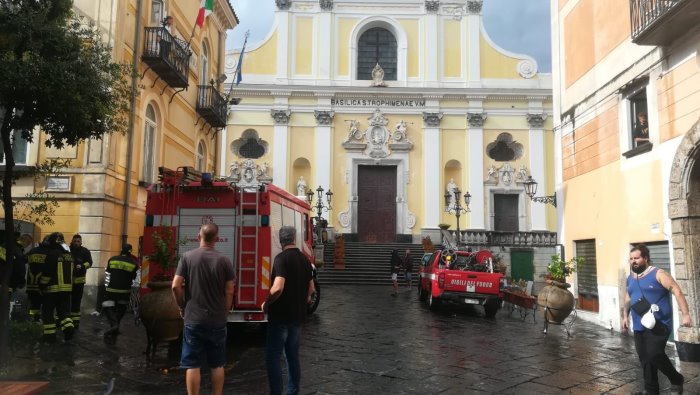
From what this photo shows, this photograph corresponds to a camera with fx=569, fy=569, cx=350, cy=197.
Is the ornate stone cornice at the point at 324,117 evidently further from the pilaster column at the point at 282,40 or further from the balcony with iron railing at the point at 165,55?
the balcony with iron railing at the point at 165,55

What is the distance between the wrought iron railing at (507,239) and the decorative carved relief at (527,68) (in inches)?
380

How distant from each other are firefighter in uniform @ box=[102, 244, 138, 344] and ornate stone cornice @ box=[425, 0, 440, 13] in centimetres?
2619

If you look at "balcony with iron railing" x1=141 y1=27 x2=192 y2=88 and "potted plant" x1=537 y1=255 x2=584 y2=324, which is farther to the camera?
"balcony with iron railing" x1=141 y1=27 x2=192 y2=88

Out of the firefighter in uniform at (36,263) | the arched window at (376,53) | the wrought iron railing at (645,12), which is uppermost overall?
the arched window at (376,53)

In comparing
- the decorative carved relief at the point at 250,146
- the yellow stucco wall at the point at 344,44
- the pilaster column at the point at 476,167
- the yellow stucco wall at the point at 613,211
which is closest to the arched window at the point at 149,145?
the yellow stucco wall at the point at 613,211

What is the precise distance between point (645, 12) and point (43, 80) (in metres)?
9.52

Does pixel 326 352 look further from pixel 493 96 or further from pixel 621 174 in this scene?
pixel 493 96

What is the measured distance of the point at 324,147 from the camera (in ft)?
99.9

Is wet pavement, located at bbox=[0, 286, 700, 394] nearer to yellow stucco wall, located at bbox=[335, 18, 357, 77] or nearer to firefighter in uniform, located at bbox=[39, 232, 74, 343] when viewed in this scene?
firefighter in uniform, located at bbox=[39, 232, 74, 343]

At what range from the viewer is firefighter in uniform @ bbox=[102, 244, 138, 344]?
9281mm

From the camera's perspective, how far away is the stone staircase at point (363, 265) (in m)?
23.0

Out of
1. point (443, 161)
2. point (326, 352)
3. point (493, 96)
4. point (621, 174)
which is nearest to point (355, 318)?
point (326, 352)

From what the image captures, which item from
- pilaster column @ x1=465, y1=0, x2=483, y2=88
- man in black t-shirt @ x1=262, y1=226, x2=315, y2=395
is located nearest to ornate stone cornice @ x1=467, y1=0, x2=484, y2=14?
pilaster column @ x1=465, y1=0, x2=483, y2=88

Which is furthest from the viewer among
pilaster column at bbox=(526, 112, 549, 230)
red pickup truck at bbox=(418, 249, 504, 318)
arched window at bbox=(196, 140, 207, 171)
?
pilaster column at bbox=(526, 112, 549, 230)
